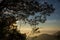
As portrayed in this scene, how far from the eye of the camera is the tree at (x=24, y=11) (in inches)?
97.5

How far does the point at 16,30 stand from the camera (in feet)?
8.09

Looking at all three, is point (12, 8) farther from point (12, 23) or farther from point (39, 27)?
point (39, 27)

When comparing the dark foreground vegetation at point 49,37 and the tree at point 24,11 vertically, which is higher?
the tree at point 24,11

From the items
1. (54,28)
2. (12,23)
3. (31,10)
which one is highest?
(31,10)

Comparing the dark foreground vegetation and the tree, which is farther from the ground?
the tree

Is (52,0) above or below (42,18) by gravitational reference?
above

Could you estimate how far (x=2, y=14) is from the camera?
2488 millimetres

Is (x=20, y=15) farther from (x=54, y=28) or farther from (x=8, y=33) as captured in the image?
(x=54, y=28)

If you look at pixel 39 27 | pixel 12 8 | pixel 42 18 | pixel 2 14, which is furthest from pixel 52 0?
pixel 2 14

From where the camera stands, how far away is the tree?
8.13 ft

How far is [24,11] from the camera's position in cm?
251

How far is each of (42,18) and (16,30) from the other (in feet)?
1.56

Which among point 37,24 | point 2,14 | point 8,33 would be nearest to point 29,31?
point 37,24

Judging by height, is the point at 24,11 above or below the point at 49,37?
above
